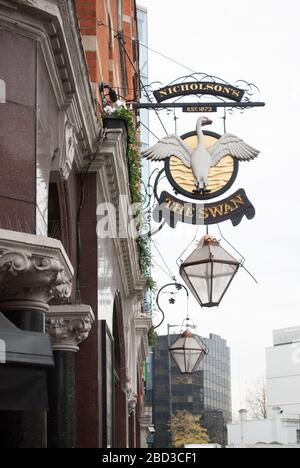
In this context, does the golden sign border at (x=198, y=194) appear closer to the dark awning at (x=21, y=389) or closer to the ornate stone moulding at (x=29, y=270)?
the ornate stone moulding at (x=29, y=270)

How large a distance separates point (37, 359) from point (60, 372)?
3013 millimetres

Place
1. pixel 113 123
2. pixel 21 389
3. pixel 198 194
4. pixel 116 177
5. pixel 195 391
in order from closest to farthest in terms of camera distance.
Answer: pixel 21 389 < pixel 113 123 < pixel 116 177 < pixel 198 194 < pixel 195 391

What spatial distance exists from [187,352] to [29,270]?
13776mm

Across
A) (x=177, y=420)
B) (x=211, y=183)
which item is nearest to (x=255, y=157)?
(x=211, y=183)

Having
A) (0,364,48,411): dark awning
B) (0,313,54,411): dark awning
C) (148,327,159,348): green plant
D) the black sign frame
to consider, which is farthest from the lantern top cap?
(148,327,159,348): green plant

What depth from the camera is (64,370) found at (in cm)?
1095

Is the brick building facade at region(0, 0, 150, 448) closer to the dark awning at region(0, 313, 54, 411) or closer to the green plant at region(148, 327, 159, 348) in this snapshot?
the dark awning at region(0, 313, 54, 411)

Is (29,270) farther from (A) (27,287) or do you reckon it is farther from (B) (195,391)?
(B) (195,391)

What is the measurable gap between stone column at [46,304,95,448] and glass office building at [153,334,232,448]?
11875 cm

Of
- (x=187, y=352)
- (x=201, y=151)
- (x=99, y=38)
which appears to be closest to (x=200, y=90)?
(x=201, y=151)

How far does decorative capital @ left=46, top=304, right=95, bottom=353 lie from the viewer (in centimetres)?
1123

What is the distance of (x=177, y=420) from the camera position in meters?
126
